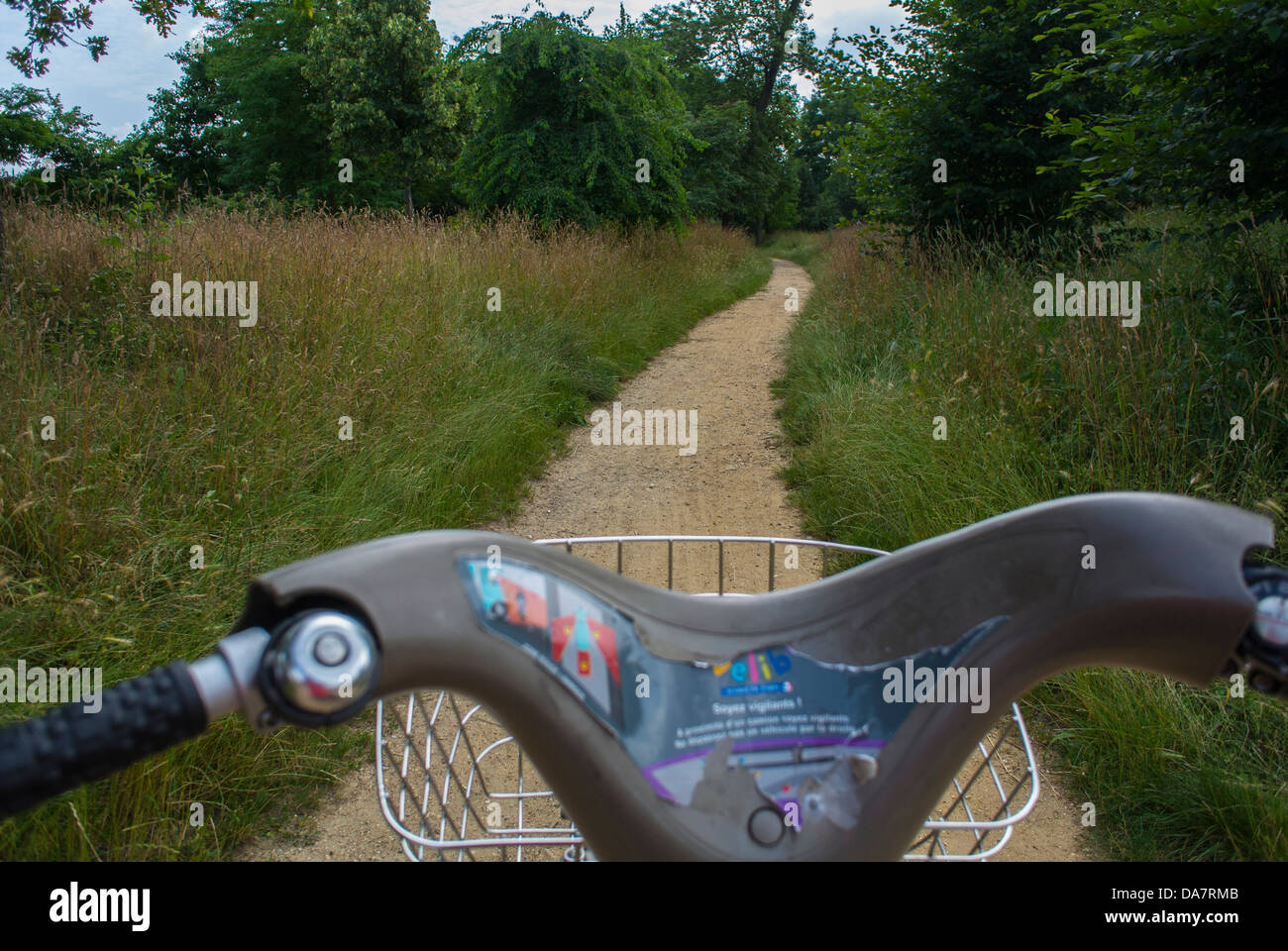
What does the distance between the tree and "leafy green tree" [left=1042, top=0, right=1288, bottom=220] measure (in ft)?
51.7

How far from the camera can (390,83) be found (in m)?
18.5

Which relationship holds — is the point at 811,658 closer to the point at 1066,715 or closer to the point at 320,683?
the point at 320,683

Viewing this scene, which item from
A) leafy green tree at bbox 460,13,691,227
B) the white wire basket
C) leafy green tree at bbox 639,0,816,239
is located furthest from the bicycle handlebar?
leafy green tree at bbox 639,0,816,239

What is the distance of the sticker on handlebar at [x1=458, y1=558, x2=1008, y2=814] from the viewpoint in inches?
35.2

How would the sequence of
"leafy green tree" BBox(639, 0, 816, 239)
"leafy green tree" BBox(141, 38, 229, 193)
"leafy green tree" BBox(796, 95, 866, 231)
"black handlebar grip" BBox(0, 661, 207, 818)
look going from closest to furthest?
1. "black handlebar grip" BBox(0, 661, 207, 818)
2. "leafy green tree" BBox(141, 38, 229, 193)
3. "leafy green tree" BBox(639, 0, 816, 239)
4. "leafy green tree" BBox(796, 95, 866, 231)

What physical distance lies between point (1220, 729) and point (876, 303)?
564 cm

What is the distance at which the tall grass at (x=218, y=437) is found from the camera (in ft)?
8.53
